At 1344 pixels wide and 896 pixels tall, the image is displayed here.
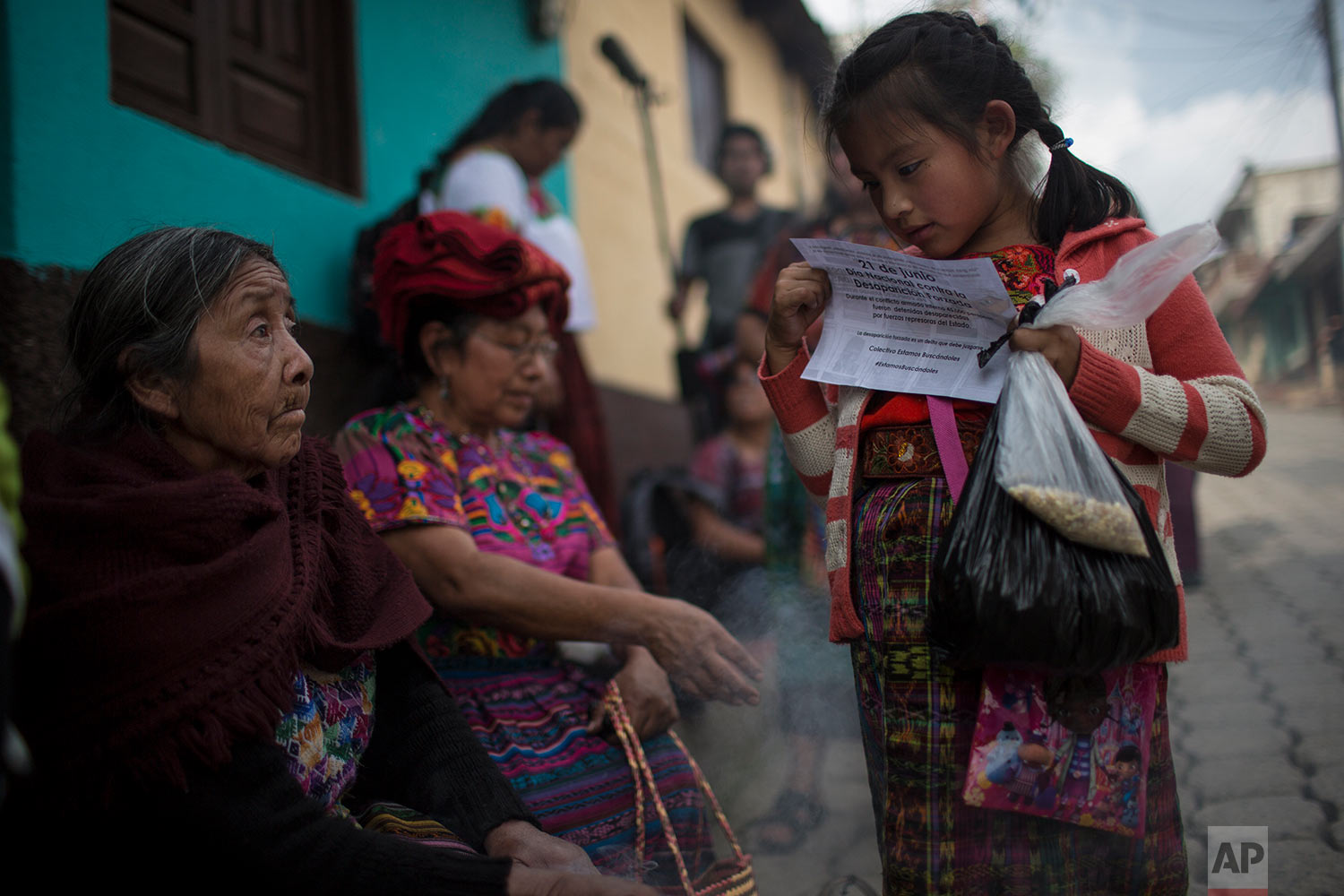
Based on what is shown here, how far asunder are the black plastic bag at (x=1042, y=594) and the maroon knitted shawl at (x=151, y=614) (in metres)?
1.04

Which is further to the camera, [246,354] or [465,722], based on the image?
[465,722]

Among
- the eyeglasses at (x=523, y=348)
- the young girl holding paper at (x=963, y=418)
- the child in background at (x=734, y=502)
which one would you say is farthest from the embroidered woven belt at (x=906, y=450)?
the child in background at (x=734, y=502)

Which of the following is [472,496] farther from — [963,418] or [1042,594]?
[1042,594]

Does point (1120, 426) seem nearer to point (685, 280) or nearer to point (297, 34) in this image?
point (297, 34)

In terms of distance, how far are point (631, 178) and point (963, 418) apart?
6.29 metres

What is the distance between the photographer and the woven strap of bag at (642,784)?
2.03 m

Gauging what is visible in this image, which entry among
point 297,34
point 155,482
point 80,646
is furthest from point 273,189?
point 80,646

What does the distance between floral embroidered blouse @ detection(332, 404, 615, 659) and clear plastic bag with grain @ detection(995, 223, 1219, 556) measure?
1.26m

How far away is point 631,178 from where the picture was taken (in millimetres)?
7578

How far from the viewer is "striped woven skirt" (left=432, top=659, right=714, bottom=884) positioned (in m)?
2.03

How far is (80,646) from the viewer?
1321 mm

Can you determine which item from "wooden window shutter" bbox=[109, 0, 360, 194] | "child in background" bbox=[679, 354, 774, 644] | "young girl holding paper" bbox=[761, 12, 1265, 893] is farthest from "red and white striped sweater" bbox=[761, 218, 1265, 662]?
"wooden window shutter" bbox=[109, 0, 360, 194]

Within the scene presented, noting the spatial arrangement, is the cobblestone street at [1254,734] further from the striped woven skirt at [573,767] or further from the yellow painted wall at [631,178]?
the yellow painted wall at [631,178]

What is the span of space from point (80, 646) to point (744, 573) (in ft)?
9.64
